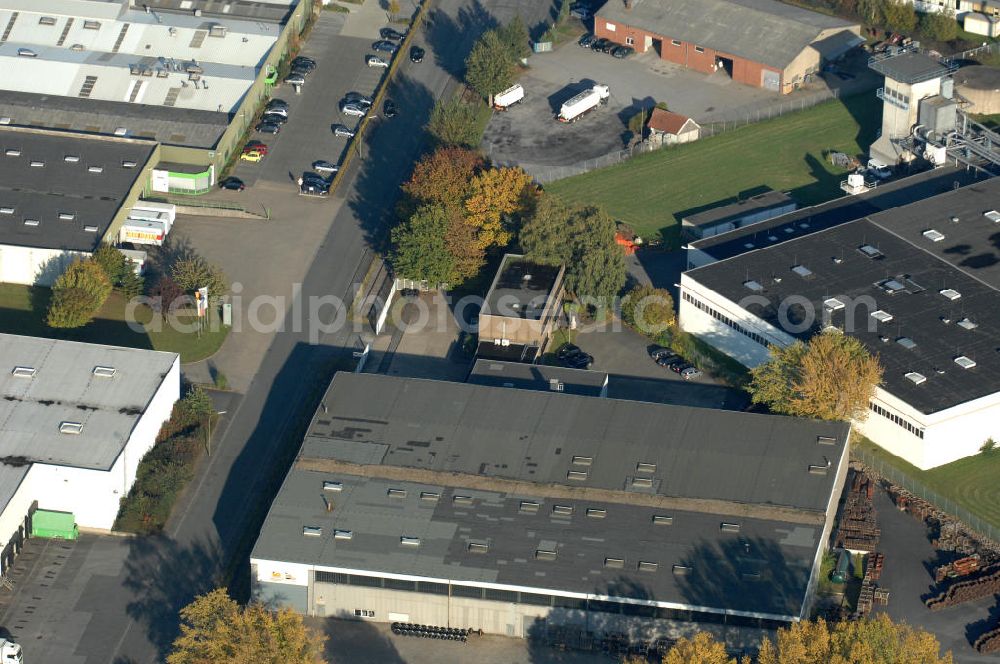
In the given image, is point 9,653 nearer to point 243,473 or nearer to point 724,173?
point 243,473

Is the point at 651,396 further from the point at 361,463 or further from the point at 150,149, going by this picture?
the point at 150,149

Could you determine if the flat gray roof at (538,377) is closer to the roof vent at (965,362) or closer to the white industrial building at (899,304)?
the white industrial building at (899,304)

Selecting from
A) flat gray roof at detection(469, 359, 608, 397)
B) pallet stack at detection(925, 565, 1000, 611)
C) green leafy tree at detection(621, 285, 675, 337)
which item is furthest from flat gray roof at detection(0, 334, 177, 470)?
pallet stack at detection(925, 565, 1000, 611)

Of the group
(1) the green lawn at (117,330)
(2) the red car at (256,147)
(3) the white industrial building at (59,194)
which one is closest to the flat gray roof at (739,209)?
(2) the red car at (256,147)

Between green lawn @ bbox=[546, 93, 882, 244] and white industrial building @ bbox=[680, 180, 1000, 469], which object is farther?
green lawn @ bbox=[546, 93, 882, 244]

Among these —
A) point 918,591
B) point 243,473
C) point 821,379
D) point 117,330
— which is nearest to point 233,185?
point 117,330

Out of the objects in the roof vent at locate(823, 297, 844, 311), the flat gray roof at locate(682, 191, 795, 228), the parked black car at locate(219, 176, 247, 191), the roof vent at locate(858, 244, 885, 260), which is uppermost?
the flat gray roof at locate(682, 191, 795, 228)

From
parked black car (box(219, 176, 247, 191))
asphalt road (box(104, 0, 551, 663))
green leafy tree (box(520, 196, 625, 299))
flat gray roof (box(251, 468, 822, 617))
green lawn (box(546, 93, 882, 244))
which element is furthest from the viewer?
parked black car (box(219, 176, 247, 191))

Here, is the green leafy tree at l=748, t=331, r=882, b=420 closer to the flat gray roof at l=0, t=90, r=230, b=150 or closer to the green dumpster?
the green dumpster
